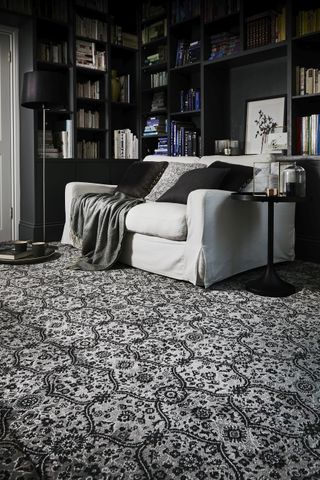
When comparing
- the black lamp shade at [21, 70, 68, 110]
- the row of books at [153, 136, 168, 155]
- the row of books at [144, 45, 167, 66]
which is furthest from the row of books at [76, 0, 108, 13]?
the row of books at [153, 136, 168, 155]

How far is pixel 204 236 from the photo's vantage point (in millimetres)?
2932

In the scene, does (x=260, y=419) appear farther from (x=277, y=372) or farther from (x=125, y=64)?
(x=125, y=64)

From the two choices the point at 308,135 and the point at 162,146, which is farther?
the point at 162,146

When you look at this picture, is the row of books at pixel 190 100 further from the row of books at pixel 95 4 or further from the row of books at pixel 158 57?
the row of books at pixel 95 4

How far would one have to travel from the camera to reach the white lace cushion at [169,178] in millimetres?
3957

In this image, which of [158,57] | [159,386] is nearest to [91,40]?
[158,57]

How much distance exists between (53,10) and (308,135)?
9.63ft

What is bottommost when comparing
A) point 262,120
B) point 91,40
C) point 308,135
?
point 308,135

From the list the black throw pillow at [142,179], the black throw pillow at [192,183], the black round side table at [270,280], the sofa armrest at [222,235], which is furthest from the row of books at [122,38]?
the black round side table at [270,280]

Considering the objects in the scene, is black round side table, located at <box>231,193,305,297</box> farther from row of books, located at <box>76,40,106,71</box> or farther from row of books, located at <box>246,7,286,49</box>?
row of books, located at <box>76,40,106,71</box>

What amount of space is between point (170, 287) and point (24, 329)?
43.6 inches

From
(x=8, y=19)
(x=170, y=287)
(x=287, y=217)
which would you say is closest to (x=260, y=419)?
(x=170, y=287)

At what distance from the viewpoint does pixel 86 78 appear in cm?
534

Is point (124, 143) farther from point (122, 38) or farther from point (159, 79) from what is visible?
point (122, 38)
